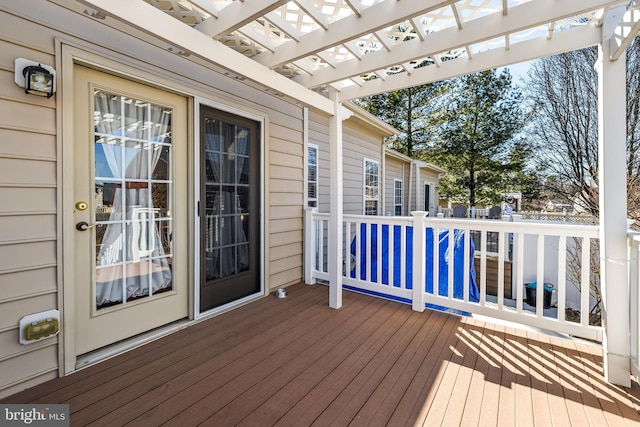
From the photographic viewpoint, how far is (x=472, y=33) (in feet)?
6.49

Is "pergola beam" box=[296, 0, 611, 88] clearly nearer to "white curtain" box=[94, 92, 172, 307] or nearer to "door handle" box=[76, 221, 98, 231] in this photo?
"white curtain" box=[94, 92, 172, 307]

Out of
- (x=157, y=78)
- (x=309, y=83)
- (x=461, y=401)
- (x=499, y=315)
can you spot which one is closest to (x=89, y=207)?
(x=157, y=78)

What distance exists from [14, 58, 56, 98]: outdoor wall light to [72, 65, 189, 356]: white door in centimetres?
23

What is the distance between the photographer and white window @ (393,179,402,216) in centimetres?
986

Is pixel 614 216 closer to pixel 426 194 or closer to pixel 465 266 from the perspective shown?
pixel 465 266

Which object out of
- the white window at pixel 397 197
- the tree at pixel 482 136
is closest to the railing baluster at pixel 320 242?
the white window at pixel 397 197

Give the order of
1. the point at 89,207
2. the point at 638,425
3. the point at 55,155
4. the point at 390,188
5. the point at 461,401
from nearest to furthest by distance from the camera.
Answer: the point at 638,425 < the point at 461,401 < the point at 55,155 < the point at 89,207 < the point at 390,188

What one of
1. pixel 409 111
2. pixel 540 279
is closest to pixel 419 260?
pixel 540 279

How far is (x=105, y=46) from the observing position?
213 cm

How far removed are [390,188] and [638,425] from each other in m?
8.13

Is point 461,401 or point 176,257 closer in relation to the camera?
point 461,401

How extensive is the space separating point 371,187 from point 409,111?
8458mm

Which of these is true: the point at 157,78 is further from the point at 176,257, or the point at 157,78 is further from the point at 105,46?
the point at 176,257

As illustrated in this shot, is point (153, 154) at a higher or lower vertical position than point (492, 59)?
lower
